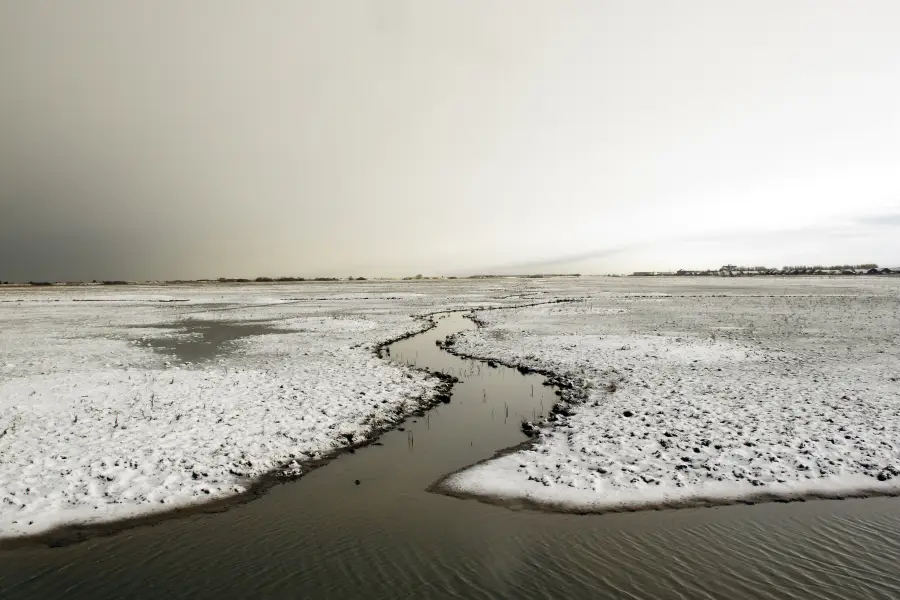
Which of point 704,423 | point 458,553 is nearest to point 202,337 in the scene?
point 458,553

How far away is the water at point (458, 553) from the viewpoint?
648 cm

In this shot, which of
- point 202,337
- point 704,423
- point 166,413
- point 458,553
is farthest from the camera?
point 202,337

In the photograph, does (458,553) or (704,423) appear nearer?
(458,553)

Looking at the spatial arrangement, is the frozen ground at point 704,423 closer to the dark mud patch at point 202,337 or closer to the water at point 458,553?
the water at point 458,553

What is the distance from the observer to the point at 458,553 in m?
7.32

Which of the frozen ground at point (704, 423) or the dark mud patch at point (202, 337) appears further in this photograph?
the dark mud patch at point (202, 337)

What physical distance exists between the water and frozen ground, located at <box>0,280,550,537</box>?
1505 millimetres

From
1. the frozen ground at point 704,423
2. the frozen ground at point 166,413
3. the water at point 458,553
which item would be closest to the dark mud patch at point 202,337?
the frozen ground at point 166,413

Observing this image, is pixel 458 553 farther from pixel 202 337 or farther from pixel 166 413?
pixel 202 337

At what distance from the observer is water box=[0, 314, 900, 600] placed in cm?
648

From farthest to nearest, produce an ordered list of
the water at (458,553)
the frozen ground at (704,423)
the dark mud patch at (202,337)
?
1. the dark mud patch at (202,337)
2. the frozen ground at (704,423)
3. the water at (458,553)

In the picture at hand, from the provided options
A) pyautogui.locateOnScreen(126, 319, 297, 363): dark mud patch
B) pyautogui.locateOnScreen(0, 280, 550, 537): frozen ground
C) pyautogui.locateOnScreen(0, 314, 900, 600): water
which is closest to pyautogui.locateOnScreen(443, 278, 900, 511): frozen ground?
pyautogui.locateOnScreen(0, 314, 900, 600): water

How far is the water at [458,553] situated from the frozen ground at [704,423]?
0.70 metres

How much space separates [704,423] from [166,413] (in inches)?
647
